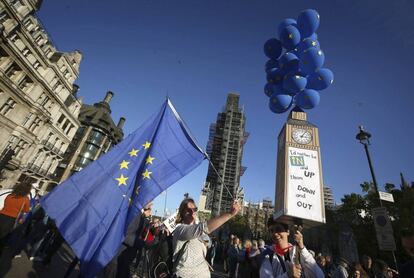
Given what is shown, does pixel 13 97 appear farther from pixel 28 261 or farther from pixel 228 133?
pixel 228 133

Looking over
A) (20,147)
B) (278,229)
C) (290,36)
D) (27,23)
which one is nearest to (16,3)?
(27,23)

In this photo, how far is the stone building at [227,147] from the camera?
279 feet

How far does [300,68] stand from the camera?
6.84 metres

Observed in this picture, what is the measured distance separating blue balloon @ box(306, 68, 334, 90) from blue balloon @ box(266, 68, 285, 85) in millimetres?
865

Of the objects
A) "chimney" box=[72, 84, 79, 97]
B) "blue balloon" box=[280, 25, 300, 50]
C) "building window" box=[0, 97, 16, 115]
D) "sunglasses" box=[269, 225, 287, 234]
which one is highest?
"chimney" box=[72, 84, 79, 97]

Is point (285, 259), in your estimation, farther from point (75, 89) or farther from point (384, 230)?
point (75, 89)

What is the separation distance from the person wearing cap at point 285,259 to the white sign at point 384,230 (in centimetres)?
626

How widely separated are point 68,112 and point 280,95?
40467 mm

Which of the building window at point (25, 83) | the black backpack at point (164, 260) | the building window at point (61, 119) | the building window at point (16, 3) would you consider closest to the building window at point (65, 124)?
the building window at point (61, 119)

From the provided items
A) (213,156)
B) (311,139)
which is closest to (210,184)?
(213,156)

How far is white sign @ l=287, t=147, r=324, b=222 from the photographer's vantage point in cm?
603

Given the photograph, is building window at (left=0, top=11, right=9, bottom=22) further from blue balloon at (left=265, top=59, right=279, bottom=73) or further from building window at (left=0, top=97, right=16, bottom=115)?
blue balloon at (left=265, top=59, right=279, bottom=73)

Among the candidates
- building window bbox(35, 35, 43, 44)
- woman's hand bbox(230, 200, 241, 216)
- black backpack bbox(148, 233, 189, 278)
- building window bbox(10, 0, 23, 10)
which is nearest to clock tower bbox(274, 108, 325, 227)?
woman's hand bbox(230, 200, 241, 216)

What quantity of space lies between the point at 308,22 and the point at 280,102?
8.27 feet
